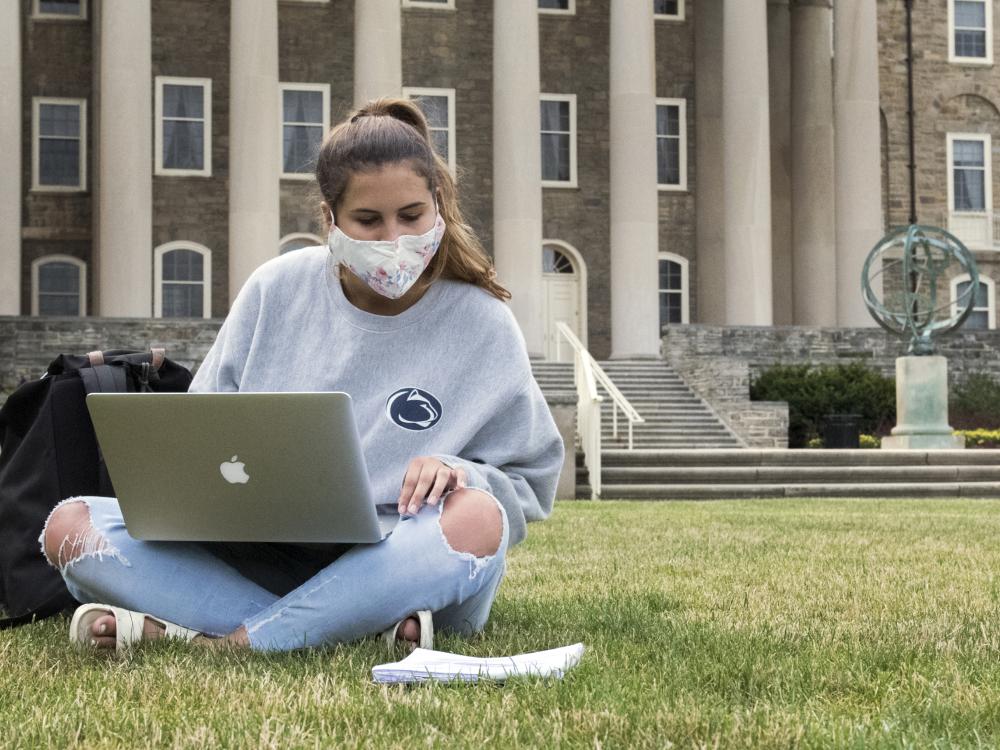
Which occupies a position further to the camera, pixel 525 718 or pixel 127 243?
pixel 127 243

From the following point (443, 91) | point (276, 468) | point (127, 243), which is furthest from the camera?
point (443, 91)

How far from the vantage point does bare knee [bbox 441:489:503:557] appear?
13.8 feet

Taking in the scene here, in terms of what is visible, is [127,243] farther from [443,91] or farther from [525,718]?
[525,718]

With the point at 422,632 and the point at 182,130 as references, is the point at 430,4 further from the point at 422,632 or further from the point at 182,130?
the point at 422,632

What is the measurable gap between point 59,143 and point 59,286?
11.2 feet

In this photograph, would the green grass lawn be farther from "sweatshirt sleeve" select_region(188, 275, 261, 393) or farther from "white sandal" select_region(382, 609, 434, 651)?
"sweatshirt sleeve" select_region(188, 275, 261, 393)

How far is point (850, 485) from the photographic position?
2000 cm

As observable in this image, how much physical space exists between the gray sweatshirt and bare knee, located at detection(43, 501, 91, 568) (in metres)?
0.58

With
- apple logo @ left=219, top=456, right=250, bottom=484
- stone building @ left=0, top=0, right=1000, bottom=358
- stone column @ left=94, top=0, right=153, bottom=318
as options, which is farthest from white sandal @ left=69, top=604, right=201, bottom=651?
stone column @ left=94, top=0, right=153, bottom=318

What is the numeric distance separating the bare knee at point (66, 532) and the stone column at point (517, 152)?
82.8 ft

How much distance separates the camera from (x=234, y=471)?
13.1 feet

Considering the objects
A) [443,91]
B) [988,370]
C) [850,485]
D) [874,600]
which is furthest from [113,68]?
[874,600]

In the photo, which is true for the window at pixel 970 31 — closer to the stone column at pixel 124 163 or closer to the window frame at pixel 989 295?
the window frame at pixel 989 295

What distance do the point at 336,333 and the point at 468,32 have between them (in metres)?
32.4
